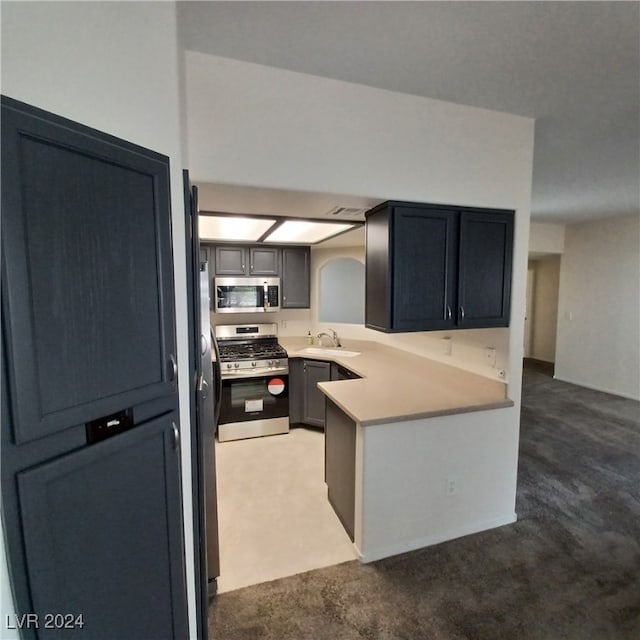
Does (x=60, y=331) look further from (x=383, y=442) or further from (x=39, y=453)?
(x=383, y=442)

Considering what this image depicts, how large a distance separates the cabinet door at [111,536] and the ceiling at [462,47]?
1.61m

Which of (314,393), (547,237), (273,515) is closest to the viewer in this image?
(273,515)

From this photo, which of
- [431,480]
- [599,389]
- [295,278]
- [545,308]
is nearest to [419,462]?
[431,480]

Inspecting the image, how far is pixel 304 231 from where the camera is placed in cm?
308

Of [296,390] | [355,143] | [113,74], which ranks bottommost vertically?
[296,390]

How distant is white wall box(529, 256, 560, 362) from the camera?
7266 mm

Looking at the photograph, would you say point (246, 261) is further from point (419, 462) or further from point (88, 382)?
point (88, 382)

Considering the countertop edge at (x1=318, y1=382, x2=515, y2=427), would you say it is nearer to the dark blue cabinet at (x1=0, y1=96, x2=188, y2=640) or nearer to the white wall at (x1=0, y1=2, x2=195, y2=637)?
the white wall at (x1=0, y1=2, x2=195, y2=637)

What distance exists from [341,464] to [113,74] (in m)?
2.35

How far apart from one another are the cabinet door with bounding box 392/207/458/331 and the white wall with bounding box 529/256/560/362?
6.52 m

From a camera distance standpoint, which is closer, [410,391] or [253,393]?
[410,391]

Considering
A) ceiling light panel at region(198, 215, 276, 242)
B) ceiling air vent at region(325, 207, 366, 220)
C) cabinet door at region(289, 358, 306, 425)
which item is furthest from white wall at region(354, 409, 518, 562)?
cabinet door at region(289, 358, 306, 425)

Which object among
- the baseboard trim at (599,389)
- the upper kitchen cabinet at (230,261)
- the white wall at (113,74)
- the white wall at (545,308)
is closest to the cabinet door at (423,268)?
the white wall at (113,74)

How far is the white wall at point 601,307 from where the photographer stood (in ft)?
16.3
